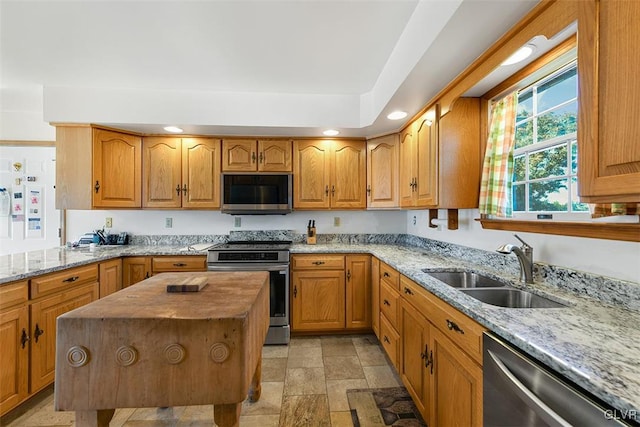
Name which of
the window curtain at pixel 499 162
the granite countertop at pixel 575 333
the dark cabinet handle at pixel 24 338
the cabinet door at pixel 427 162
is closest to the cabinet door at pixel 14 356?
the dark cabinet handle at pixel 24 338

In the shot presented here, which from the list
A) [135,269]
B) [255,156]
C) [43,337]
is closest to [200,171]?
[255,156]

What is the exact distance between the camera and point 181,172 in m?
3.07

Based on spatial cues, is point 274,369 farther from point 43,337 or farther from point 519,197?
point 519,197

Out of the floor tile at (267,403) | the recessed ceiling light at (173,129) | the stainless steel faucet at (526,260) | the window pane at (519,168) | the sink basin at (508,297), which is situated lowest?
the floor tile at (267,403)

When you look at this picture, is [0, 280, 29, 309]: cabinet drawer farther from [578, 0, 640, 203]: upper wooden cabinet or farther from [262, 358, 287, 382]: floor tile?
[578, 0, 640, 203]: upper wooden cabinet

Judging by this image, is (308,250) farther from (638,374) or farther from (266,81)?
(638,374)

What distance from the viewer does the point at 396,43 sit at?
1890 mm

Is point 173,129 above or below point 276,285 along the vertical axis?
above

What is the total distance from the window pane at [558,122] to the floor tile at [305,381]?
228cm

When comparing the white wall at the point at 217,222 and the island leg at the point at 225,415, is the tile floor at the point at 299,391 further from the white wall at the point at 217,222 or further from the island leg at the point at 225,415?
the white wall at the point at 217,222

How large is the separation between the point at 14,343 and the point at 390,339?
2.60 m

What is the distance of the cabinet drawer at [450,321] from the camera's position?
1.10 meters

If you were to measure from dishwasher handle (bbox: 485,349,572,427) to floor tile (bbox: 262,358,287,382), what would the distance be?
1.72 metres

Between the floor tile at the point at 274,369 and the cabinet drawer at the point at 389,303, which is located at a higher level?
the cabinet drawer at the point at 389,303
